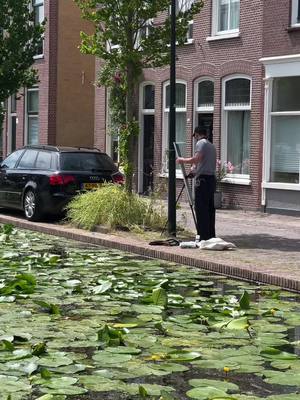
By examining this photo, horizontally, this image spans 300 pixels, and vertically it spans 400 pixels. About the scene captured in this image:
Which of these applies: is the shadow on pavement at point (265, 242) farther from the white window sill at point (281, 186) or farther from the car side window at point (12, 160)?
the car side window at point (12, 160)

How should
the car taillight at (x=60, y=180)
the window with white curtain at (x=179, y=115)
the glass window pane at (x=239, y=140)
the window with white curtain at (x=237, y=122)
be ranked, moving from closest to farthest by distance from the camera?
the car taillight at (x=60, y=180)
the window with white curtain at (x=237, y=122)
the glass window pane at (x=239, y=140)
the window with white curtain at (x=179, y=115)

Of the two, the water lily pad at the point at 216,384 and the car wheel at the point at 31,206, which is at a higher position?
the car wheel at the point at 31,206

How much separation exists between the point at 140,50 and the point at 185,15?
1.06 meters

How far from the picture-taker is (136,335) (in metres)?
6.61

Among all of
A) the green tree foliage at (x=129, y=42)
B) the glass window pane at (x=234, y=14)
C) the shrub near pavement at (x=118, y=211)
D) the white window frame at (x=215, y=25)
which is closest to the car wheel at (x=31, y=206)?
the shrub near pavement at (x=118, y=211)

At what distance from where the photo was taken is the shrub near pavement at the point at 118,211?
47.3ft

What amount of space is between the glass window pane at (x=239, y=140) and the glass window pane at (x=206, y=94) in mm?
939

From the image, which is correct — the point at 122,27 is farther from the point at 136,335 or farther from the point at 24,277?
the point at 136,335

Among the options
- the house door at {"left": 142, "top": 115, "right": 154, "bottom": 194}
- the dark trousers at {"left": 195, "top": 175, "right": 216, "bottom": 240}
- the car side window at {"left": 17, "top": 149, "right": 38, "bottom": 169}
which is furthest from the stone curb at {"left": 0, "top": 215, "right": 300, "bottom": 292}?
the house door at {"left": 142, "top": 115, "right": 154, "bottom": 194}

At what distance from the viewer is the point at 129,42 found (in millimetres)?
14656

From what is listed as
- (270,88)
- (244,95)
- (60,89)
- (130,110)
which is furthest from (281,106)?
(60,89)

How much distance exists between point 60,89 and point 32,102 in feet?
5.64

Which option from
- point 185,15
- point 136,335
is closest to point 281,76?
point 185,15

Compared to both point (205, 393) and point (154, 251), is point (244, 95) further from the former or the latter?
point (205, 393)
